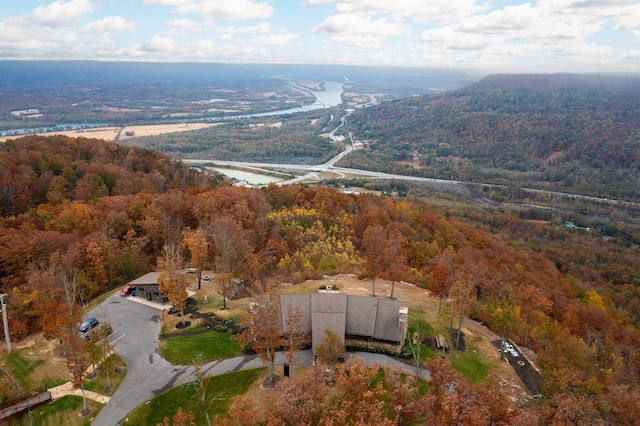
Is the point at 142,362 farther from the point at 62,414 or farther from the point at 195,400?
the point at 195,400

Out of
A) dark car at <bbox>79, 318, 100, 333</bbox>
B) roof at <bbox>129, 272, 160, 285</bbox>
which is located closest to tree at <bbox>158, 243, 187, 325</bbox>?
roof at <bbox>129, 272, 160, 285</bbox>

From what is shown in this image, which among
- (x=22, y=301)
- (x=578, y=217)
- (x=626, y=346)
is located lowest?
(x=578, y=217)

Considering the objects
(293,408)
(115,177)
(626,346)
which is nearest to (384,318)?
(293,408)

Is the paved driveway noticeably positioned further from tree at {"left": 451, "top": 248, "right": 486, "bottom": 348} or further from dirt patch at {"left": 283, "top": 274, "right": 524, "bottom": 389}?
tree at {"left": 451, "top": 248, "right": 486, "bottom": 348}

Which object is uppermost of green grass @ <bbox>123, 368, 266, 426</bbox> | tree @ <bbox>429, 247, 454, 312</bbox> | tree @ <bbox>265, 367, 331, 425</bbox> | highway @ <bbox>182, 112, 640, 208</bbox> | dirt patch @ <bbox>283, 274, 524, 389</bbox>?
tree @ <bbox>265, 367, 331, 425</bbox>

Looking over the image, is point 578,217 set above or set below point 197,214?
below

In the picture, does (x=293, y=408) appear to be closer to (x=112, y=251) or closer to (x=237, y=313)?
(x=237, y=313)
